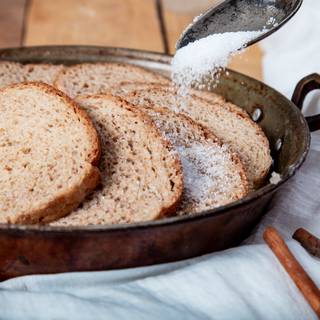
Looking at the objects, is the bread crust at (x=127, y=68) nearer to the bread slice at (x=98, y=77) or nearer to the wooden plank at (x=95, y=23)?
the bread slice at (x=98, y=77)

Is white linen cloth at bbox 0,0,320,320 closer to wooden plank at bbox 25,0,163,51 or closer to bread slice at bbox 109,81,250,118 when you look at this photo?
bread slice at bbox 109,81,250,118

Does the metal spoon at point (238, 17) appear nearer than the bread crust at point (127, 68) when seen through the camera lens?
Yes

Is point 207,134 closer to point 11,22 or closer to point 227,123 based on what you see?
point 227,123

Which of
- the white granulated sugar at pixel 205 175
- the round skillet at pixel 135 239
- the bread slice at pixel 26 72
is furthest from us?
the bread slice at pixel 26 72

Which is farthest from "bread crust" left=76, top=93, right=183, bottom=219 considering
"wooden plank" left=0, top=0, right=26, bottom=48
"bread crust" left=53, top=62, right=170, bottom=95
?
"wooden plank" left=0, top=0, right=26, bottom=48

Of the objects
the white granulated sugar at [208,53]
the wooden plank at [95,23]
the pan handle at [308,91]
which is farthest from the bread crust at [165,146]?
the wooden plank at [95,23]

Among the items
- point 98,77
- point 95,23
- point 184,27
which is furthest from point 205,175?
point 95,23

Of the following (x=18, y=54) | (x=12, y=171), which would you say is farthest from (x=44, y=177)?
(x=18, y=54)
